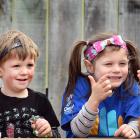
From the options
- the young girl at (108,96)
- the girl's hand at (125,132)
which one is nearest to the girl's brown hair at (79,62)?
the young girl at (108,96)

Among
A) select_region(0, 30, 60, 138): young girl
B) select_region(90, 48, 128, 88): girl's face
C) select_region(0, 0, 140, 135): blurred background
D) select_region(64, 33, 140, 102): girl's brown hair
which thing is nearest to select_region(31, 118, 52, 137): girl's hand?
select_region(0, 30, 60, 138): young girl

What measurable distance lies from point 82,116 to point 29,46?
1.40 feet

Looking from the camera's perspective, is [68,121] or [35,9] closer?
[68,121]

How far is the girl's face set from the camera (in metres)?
2.71

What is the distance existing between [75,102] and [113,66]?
0.83ft

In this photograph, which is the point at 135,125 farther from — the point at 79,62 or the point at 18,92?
the point at 18,92

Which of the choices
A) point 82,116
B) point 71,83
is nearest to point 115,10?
point 71,83

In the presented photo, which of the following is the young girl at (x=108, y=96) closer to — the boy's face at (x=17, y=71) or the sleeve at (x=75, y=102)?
the sleeve at (x=75, y=102)

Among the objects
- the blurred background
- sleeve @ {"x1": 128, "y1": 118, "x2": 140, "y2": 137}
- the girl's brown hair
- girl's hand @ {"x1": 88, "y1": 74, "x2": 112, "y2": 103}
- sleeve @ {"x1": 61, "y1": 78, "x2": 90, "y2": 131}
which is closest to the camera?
girl's hand @ {"x1": 88, "y1": 74, "x2": 112, "y2": 103}

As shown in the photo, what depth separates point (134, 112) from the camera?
2.79m

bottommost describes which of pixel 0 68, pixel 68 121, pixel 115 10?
pixel 68 121

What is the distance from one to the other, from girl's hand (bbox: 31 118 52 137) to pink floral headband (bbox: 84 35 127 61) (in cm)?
38

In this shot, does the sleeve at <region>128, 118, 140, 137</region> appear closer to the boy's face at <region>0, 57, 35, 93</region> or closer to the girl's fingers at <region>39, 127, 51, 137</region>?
the girl's fingers at <region>39, 127, 51, 137</region>

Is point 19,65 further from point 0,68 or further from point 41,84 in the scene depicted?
point 41,84
